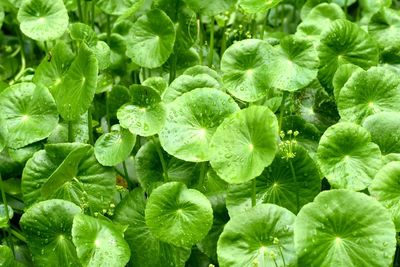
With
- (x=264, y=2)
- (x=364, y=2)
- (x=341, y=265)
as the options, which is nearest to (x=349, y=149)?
(x=341, y=265)

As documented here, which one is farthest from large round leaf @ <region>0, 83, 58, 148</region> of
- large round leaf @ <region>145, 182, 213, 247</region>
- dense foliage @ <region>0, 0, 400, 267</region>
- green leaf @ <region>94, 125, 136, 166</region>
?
large round leaf @ <region>145, 182, 213, 247</region>

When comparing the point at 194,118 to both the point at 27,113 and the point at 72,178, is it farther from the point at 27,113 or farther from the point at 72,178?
the point at 27,113

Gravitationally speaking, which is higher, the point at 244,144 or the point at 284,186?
the point at 244,144

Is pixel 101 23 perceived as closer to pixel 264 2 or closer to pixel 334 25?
pixel 264 2

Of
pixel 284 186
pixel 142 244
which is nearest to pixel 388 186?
pixel 284 186

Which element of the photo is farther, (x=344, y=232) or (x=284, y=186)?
(x=284, y=186)

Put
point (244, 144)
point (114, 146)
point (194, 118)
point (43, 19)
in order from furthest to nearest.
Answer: point (43, 19) → point (114, 146) → point (194, 118) → point (244, 144)

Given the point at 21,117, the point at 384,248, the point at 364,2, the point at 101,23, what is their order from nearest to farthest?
the point at 384,248, the point at 21,117, the point at 364,2, the point at 101,23
